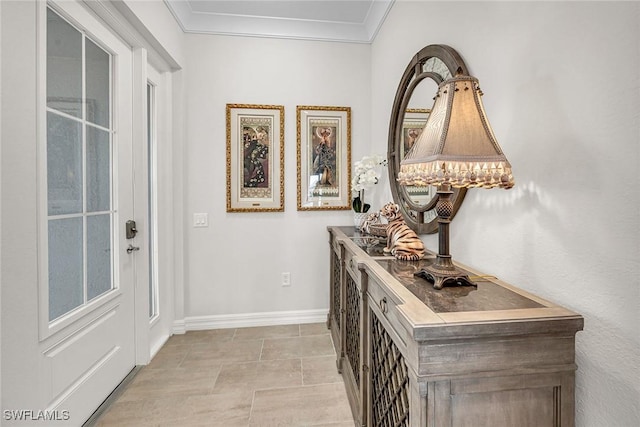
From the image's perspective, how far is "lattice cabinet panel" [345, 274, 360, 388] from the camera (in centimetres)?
166

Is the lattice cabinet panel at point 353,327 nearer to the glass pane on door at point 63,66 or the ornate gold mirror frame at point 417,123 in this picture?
the ornate gold mirror frame at point 417,123

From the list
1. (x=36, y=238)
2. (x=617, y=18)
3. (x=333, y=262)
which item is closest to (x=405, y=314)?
(x=617, y=18)

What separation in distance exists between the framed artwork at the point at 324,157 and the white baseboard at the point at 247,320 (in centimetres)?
107

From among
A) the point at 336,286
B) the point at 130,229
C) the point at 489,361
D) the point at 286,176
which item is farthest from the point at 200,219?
the point at 489,361

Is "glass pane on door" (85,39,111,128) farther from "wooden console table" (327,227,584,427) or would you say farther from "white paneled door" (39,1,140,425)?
"wooden console table" (327,227,584,427)

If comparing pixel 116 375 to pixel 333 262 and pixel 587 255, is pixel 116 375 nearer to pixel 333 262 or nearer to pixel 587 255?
pixel 333 262

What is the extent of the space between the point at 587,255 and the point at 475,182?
358mm

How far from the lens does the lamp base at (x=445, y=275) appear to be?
100 cm

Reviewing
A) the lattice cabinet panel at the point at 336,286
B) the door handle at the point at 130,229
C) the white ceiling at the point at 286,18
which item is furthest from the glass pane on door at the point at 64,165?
the lattice cabinet panel at the point at 336,286

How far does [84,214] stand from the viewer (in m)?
1.64

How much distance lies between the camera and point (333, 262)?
2.60 metres

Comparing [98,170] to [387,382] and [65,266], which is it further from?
[387,382]

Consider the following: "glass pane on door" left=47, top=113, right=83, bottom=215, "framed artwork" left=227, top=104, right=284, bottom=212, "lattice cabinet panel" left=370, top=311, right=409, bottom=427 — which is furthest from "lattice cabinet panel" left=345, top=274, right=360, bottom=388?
"glass pane on door" left=47, top=113, right=83, bottom=215

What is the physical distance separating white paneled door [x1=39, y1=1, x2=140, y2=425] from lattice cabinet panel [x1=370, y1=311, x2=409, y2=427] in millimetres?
1483
